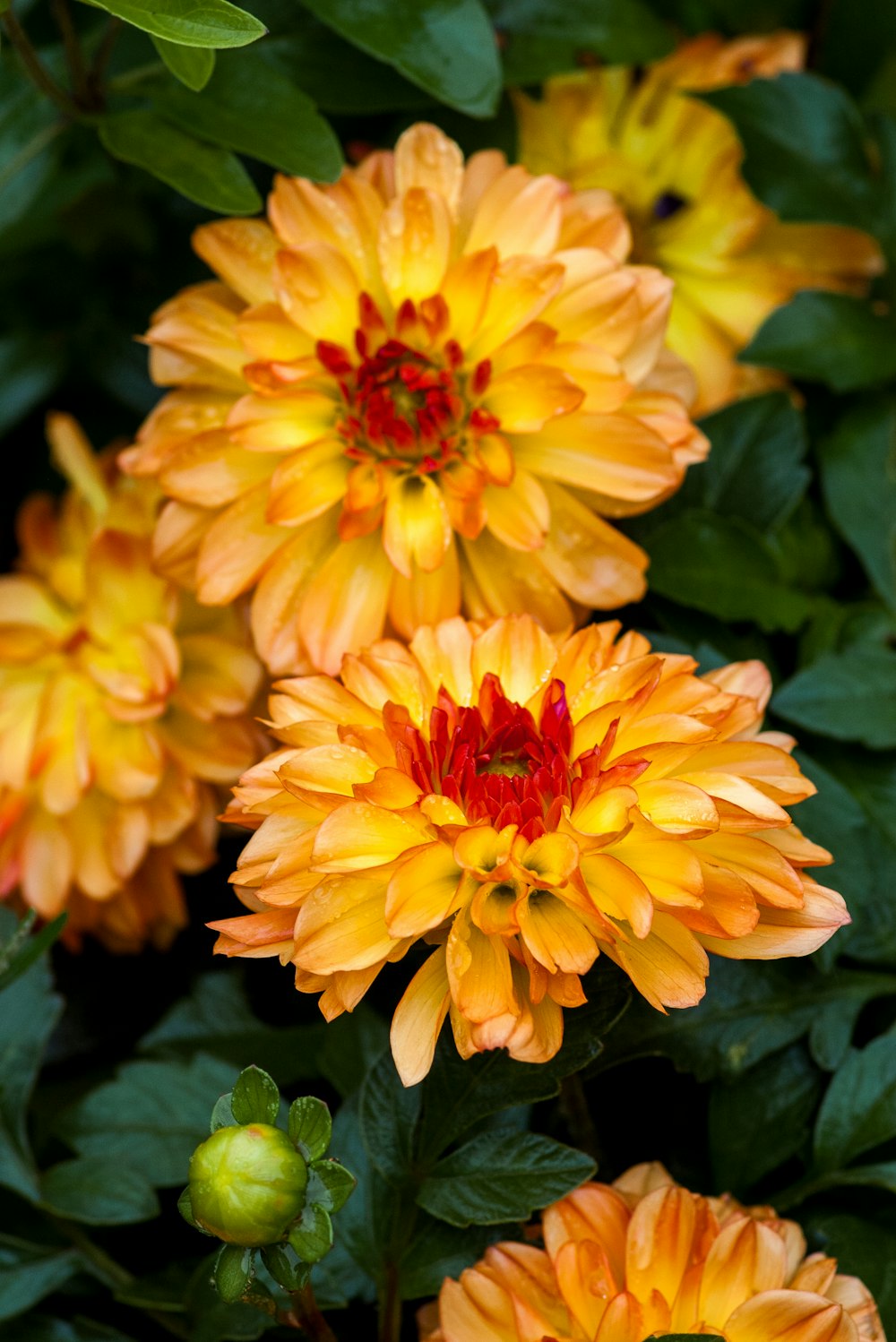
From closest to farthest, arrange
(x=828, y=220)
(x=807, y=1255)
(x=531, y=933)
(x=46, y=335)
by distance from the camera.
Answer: (x=531, y=933), (x=807, y=1255), (x=828, y=220), (x=46, y=335)

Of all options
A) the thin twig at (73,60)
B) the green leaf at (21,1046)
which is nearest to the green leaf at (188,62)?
the thin twig at (73,60)

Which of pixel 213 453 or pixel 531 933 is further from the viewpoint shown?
pixel 213 453

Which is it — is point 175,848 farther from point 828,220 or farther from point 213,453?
point 828,220

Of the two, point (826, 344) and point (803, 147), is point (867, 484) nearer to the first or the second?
point (826, 344)

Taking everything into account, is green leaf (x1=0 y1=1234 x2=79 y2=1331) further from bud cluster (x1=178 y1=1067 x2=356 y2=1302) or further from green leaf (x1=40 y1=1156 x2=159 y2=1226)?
bud cluster (x1=178 y1=1067 x2=356 y2=1302)

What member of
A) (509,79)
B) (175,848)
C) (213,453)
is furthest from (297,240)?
(175,848)

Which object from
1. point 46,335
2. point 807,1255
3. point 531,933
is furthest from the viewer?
point 46,335

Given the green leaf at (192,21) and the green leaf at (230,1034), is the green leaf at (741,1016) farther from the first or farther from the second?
the green leaf at (192,21)
